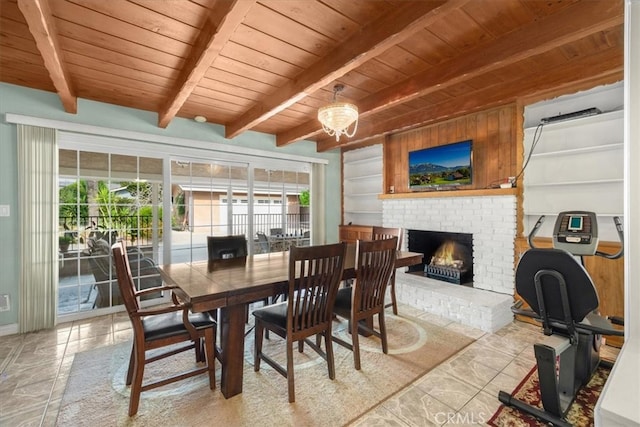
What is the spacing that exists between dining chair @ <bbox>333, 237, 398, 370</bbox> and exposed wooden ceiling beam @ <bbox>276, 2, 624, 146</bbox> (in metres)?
1.43

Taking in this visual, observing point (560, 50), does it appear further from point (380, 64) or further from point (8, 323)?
point (8, 323)

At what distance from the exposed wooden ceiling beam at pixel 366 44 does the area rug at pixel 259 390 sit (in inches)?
90.9

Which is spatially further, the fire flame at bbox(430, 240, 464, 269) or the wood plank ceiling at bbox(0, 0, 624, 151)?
the fire flame at bbox(430, 240, 464, 269)

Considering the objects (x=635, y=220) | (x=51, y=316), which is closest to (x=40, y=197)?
(x=51, y=316)

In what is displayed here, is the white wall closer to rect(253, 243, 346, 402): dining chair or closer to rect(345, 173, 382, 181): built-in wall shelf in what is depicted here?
rect(253, 243, 346, 402): dining chair

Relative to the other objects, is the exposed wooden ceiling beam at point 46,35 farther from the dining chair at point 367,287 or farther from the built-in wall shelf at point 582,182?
the built-in wall shelf at point 582,182

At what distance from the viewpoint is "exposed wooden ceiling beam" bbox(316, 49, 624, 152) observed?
235cm

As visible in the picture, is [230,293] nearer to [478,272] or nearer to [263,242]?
[263,242]

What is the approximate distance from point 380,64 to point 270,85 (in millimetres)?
1074

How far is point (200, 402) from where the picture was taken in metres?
1.82

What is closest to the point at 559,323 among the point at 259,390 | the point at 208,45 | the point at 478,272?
the point at 478,272

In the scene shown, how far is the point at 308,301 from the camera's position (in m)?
1.93

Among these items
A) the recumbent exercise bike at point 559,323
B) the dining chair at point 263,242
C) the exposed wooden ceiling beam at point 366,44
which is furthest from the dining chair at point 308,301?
the dining chair at point 263,242
